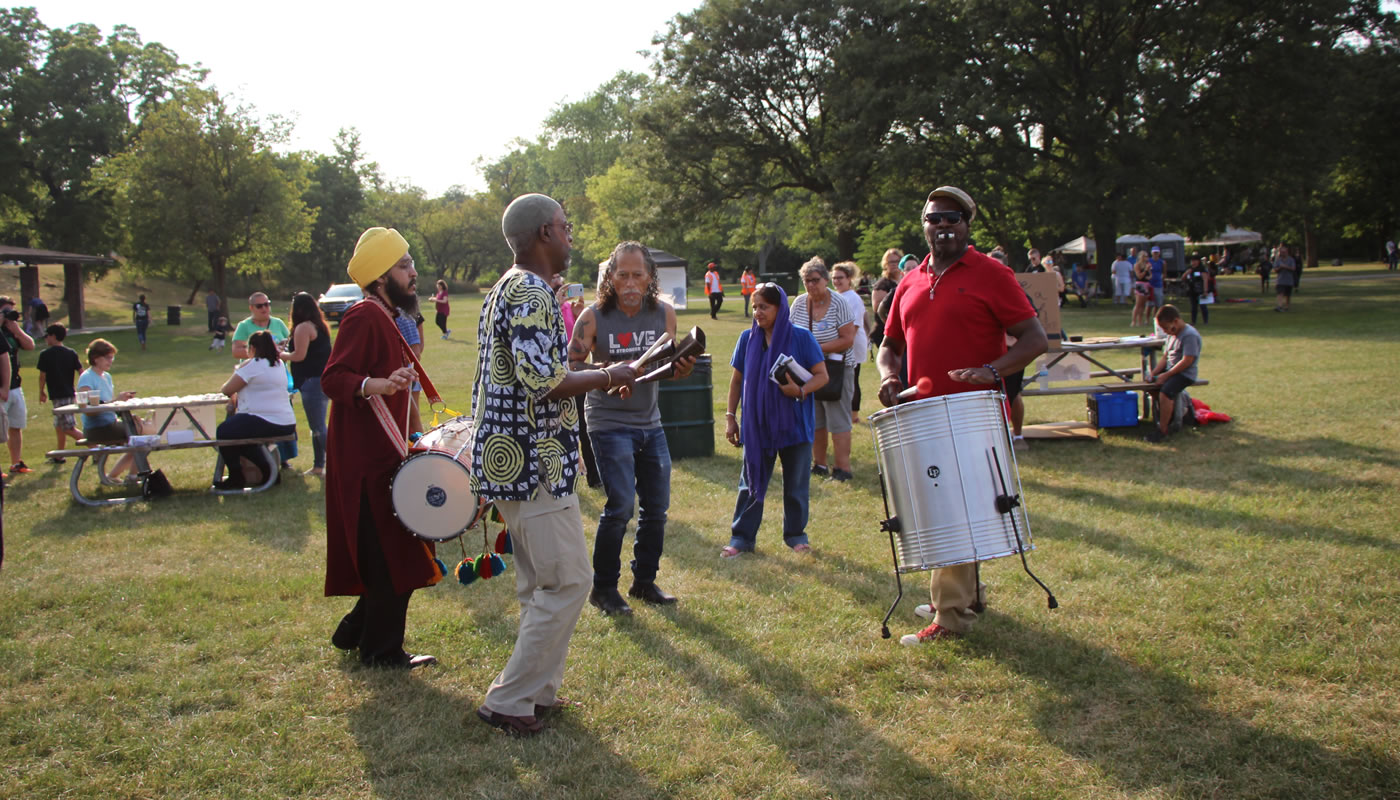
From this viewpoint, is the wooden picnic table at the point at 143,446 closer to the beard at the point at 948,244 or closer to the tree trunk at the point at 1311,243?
the beard at the point at 948,244

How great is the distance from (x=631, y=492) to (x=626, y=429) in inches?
14.1

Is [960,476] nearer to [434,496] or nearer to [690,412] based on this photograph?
[434,496]

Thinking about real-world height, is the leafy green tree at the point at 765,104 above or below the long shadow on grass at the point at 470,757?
above

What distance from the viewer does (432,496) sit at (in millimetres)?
4352

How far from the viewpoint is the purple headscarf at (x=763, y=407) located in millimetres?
6352

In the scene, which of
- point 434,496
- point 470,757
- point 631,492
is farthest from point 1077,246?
point 470,757

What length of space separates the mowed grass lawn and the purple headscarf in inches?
25.2

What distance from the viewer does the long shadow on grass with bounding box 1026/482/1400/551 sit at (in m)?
6.17

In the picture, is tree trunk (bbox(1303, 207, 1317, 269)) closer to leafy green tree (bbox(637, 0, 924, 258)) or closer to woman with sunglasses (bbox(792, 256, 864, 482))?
leafy green tree (bbox(637, 0, 924, 258))

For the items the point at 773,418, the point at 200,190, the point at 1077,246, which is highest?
the point at 200,190

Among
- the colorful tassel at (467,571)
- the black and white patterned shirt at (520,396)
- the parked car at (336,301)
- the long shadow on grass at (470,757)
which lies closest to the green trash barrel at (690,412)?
the colorful tassel at (467,571)

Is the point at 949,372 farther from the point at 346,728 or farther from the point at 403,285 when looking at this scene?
the point at 346,728

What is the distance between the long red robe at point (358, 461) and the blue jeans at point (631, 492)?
1180 mm

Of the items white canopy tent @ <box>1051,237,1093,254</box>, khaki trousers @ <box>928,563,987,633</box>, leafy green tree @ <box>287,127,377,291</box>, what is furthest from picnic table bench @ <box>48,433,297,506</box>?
leafy green tree @ <box>287,127,377,291</box>
